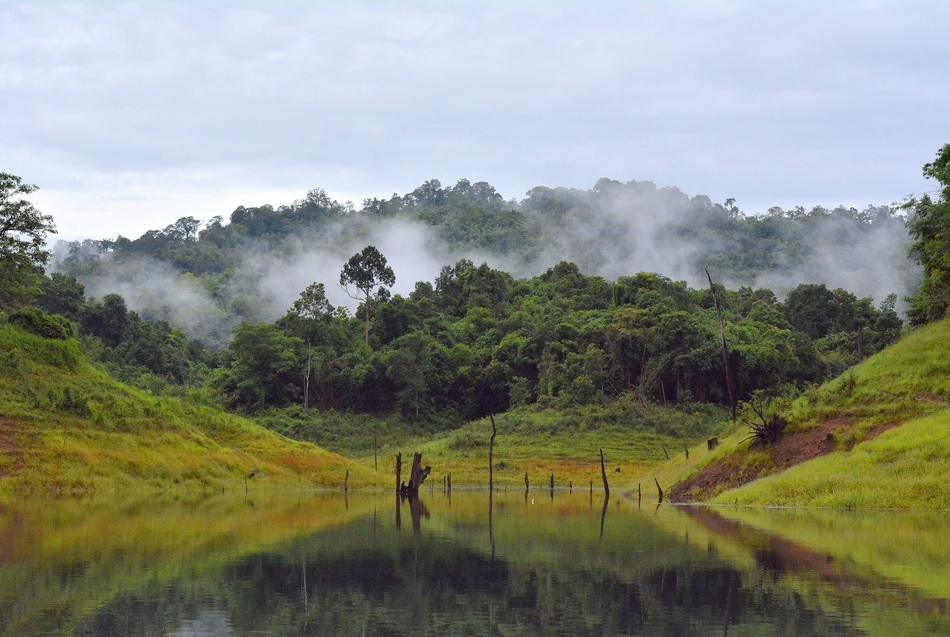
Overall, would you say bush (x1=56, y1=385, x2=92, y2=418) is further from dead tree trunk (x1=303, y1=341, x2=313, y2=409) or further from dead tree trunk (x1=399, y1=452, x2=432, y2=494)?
dead tree trunk (x1=303, y1=341, x2=313, y2=409)

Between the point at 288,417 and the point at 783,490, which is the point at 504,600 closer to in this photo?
the point at 783,490

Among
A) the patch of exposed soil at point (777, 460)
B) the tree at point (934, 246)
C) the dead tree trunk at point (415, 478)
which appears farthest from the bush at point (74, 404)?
the tree at point (934, 246)

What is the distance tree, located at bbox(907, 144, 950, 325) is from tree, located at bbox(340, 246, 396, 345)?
70295mm

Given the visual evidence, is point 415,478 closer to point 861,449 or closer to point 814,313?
point 861,449

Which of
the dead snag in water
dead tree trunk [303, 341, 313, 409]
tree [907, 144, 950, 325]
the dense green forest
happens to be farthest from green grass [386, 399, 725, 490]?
tree [907, 144, 950, 325]

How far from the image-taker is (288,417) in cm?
10744

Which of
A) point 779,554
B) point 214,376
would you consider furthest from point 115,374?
point 779,554

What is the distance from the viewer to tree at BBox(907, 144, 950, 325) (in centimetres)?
5697

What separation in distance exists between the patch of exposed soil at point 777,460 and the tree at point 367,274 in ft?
249

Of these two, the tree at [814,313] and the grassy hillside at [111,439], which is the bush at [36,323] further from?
the tree at [814,313]

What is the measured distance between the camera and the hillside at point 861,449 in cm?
4062

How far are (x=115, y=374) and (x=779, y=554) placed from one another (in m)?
86.4

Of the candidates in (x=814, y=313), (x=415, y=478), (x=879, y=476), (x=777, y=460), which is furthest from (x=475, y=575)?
(x=814, y=313)

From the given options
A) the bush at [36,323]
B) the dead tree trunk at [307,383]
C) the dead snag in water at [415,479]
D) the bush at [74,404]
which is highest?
the bush at [36,323]
